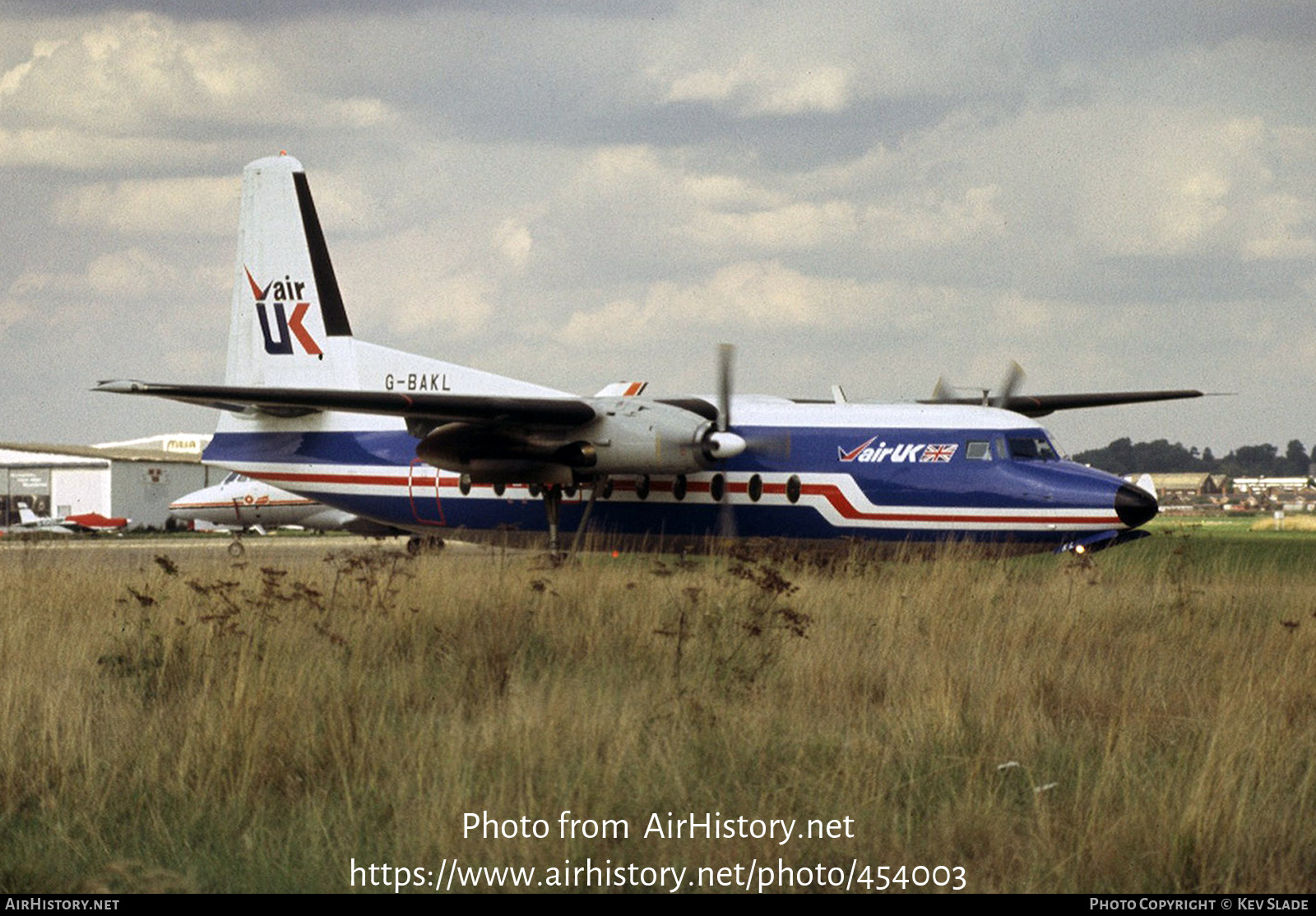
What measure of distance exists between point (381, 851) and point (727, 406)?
17943 mm

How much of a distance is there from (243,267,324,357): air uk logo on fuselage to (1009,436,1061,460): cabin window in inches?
530

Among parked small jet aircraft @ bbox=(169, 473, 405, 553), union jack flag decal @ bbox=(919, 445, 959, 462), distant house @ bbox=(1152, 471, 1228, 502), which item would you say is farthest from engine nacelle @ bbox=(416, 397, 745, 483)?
distant house @ bbox=(1152, 471, 1228, 502)

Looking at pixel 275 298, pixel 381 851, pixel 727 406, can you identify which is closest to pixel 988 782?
pixel 381 851

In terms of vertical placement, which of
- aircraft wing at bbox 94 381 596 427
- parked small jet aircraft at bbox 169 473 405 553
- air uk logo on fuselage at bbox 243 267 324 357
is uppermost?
air uk logo on fuselage at bbox 243 267 324 357

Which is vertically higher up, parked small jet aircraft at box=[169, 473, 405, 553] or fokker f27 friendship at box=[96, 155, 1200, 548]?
fokker f27 friendship at box=[96, 155, 1200, 548]

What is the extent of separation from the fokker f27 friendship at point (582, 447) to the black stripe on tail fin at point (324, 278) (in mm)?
32

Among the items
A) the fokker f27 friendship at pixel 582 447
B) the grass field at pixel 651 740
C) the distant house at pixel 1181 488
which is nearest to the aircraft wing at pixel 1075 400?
the fokker f27 friendship at pixel 582 447

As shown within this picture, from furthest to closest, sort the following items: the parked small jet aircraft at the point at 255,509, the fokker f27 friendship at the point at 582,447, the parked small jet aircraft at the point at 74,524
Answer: the parked small jet aircraft at the point at 74,524
the parked small jet aircraft at the point at 255,509
the fokker f27 friendship at the point at 582,447

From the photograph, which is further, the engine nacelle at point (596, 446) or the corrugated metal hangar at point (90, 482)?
the corrugated metal hangar at point (90, 482)

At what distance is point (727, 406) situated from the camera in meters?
24.5

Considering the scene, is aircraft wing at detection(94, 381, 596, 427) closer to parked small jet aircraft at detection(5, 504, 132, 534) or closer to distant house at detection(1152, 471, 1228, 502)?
parked small jet aircraft at detection(5, 504, 132, 534)

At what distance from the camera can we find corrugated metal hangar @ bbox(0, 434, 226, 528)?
6875 centimetres

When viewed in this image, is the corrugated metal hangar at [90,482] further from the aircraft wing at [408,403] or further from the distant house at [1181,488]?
the distant house at [1181,488]

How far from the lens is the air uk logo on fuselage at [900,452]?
894 inches
